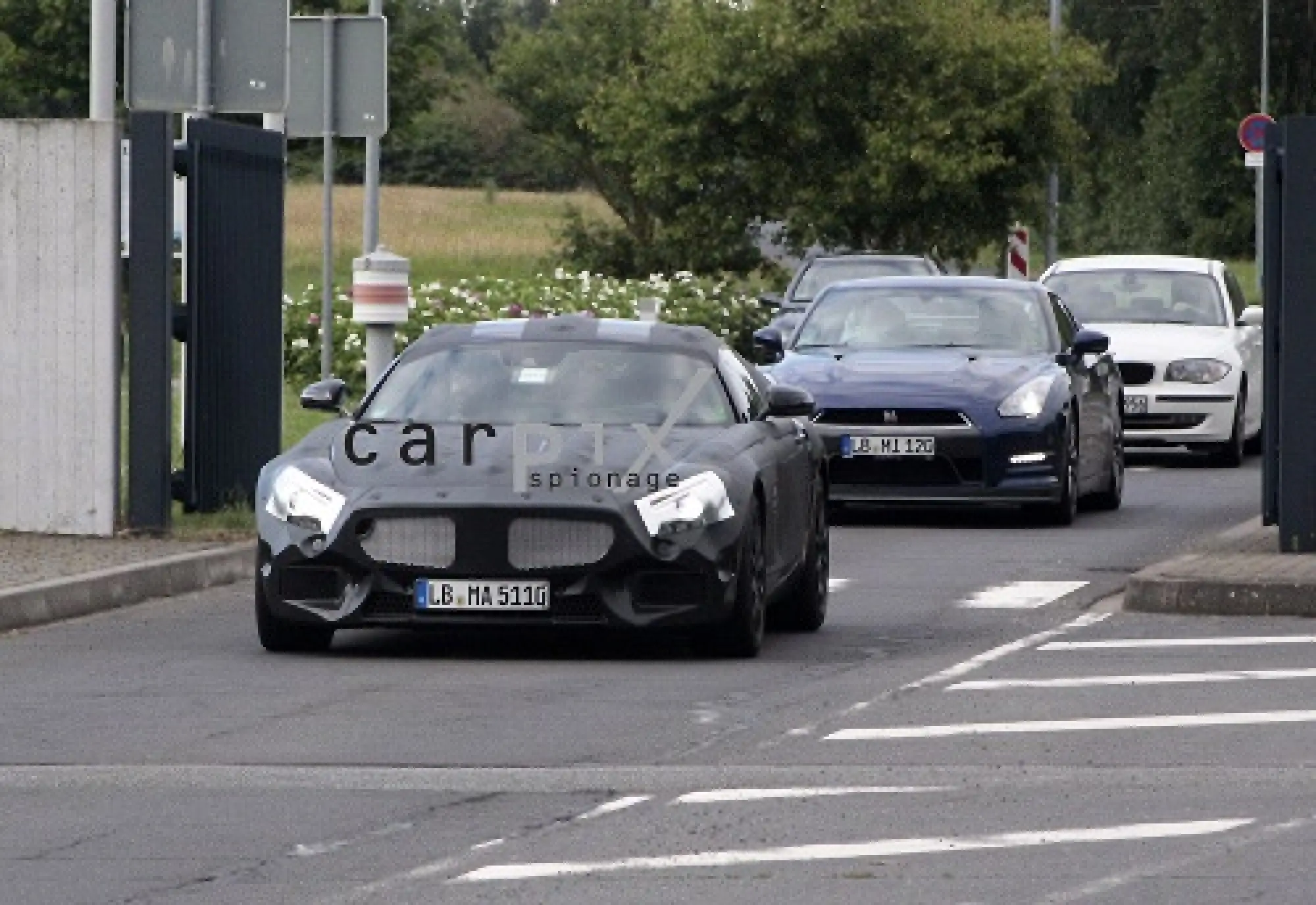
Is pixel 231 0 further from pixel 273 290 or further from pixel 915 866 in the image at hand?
pixel 915 866

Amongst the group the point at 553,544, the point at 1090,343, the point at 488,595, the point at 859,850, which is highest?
the point at 1090,343

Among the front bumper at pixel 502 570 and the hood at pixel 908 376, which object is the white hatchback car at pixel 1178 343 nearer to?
the hood at pixel 908 376

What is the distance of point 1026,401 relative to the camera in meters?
21.1

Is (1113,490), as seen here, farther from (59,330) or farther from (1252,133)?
(1252,133)

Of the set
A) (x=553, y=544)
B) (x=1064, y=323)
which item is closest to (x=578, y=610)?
(x=553, y=544)

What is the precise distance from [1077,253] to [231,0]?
286 ft

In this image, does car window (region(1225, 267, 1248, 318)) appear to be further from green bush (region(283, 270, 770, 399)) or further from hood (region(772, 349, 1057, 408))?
hood (region(772, 349, 1057, 408))

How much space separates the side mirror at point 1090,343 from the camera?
21922 mm

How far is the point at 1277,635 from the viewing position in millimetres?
14438

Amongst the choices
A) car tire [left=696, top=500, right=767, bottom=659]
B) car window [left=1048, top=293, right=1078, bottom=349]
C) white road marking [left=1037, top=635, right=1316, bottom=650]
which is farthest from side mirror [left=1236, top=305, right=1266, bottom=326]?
car tire [left=696, top=500, right=767, bottom=659]

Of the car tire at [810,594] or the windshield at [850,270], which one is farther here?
the windshield at [850,270]

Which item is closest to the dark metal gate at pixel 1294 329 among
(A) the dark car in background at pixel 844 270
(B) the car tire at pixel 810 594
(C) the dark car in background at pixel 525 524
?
(B) the car tire at pixel 810 594

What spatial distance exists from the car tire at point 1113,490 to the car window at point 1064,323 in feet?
2.48

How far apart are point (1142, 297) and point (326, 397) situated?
1450cm
